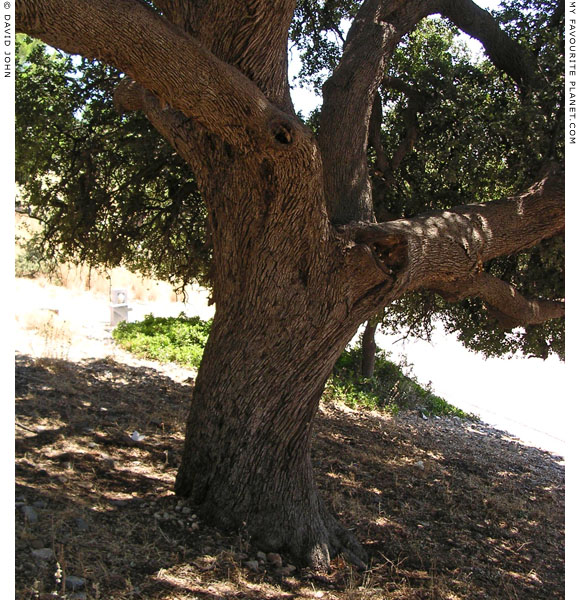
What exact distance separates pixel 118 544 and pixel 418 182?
18.3 ft

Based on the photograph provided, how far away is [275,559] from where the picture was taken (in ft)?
13.6

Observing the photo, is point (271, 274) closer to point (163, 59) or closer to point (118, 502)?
point (163, 59)

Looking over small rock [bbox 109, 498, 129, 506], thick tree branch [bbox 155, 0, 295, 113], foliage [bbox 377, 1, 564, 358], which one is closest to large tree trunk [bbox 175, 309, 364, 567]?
small rock [bbox 109, 498, 129, 506]

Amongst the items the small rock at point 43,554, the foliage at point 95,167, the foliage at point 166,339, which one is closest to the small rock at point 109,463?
the small rock at point 43,554

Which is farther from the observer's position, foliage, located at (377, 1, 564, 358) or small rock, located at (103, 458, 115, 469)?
foliage, located at (377, 1, 564, 358)

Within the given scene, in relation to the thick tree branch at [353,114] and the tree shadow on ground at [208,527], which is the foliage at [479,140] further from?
the tree shadow on ground at [208,527]

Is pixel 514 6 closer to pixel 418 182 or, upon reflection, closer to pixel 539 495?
pixel 418 182

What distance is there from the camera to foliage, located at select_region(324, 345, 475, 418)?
33.2 ft

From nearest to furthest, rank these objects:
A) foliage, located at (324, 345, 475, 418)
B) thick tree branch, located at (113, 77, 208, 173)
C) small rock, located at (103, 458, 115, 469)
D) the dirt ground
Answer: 1. the dirt ground
2. thick tree branch, located at (113, 77, 208, 173)
3. small rock, located at (103, 458, 115, 469)
4. foliage, located at (324, 345, 475, 418)

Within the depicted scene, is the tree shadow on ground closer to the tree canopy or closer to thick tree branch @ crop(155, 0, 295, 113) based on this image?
the tree canopy

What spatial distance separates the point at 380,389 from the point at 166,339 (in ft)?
12.9

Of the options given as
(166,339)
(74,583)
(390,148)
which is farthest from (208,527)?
(166,339)

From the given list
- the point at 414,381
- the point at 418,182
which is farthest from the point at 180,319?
the point at 418,182

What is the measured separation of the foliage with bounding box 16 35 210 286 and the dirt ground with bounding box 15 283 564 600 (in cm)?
192
